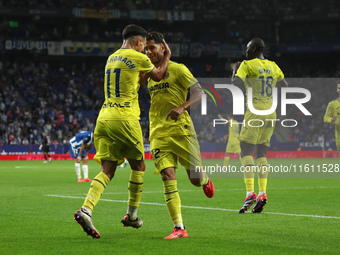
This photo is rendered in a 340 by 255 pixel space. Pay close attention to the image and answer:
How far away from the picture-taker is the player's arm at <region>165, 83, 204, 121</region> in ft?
23.5

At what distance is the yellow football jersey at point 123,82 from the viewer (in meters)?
7.24

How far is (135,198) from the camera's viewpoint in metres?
7.71

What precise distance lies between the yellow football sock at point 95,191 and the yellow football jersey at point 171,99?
925mm

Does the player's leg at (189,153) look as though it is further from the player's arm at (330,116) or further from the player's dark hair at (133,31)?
the player's arm at (330,116)

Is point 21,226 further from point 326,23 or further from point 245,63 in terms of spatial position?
point 326,23

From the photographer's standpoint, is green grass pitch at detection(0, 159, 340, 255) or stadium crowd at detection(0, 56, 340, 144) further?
stadium crowd at detection(0, 56, 340, 144)

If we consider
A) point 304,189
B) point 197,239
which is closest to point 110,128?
point 197,239

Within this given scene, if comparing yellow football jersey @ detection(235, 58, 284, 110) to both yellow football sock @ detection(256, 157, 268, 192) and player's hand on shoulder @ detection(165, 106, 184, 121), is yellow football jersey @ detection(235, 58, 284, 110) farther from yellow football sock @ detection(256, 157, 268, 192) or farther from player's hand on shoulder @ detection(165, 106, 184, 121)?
player's hand on shoulder @ detection(165, 106, 184, 121)

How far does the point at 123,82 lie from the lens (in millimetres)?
7262

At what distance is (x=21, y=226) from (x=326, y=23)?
51115 mm

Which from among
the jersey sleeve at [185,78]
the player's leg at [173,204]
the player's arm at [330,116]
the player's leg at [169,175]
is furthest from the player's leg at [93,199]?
the player's arm at [330,116]

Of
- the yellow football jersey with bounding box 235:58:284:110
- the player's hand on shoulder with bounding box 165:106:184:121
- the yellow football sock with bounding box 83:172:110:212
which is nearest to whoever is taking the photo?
the yellow football sock with bounding box 83:172:110:212

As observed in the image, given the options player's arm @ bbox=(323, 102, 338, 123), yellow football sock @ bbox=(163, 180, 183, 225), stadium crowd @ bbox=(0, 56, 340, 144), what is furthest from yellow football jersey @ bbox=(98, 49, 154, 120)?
stadium crowd @ bbox=(0, 56, 340, 144)

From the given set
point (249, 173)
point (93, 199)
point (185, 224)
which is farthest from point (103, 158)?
point (249, 173)
